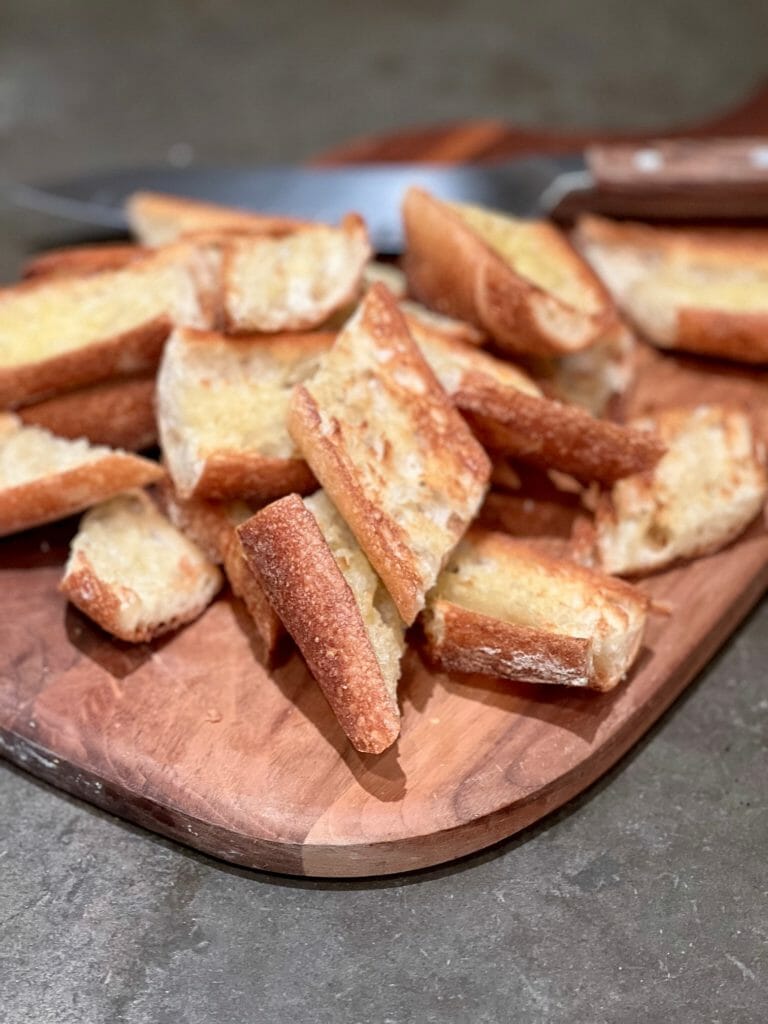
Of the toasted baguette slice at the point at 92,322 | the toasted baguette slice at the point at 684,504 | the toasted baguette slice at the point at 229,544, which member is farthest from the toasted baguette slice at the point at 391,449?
the toasted baguette slice at the point at 92,322

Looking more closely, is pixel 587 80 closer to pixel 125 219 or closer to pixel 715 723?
pixel 125 219

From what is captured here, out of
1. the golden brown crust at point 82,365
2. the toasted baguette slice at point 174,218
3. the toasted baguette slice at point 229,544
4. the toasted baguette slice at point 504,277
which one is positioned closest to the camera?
the toasted baguette slice at point 229,544

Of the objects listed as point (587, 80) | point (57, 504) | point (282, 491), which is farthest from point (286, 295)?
point (587, 80)

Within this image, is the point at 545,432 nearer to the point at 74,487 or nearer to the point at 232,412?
the point at 232,412

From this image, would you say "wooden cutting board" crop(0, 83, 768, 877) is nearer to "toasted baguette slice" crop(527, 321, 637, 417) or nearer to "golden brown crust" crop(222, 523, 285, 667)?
"golden brown crust" crop(222, 523, 285, 667)

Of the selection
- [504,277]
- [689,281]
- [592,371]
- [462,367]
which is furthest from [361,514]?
[689,281]

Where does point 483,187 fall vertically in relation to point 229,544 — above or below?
above

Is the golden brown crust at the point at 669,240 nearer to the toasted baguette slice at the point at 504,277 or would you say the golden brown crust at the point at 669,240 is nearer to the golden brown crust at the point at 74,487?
the toasted baguette slice at the point at 504,277

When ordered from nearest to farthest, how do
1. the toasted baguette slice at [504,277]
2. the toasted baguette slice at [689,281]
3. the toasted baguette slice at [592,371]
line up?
the toasted baguette slice at [504,277], the toasted baguette slice at [592,371], the toasted baguette slice at [689,281]

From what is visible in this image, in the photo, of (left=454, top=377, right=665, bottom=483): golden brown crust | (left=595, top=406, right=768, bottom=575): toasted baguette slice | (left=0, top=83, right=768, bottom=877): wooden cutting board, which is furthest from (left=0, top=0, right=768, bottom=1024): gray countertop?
(left=454, top=377, right=665, bottom=483): golden brown crust
